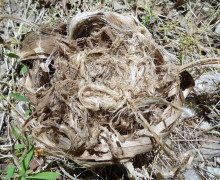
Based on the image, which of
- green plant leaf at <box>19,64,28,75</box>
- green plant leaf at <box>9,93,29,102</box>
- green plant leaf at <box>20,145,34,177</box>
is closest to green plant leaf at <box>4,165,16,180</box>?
green plant leaf at <box>20,145,34,177</box>

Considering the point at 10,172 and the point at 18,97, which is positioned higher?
the point at 18,97

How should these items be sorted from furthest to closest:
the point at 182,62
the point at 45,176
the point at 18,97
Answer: the point at 182,62 → the point at 18,97 → the point at 45,176

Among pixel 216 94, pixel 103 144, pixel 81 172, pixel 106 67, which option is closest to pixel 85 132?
pixel 103 144

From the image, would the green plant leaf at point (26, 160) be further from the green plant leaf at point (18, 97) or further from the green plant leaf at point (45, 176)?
the green plant leaf at point (18, 97)

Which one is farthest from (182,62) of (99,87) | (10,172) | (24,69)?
(10,172)

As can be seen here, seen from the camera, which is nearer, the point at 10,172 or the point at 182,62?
the point at 10,172

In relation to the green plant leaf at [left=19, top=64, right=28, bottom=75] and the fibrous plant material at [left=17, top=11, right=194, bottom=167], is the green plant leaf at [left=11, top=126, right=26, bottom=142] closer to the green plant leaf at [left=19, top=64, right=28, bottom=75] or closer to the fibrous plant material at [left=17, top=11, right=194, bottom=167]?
the fibrous plant material at [left=17, top=11, right=194, bottom=167]

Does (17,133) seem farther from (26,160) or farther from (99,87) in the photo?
(99,87)

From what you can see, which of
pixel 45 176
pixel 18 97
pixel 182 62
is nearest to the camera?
pixel 45 176
